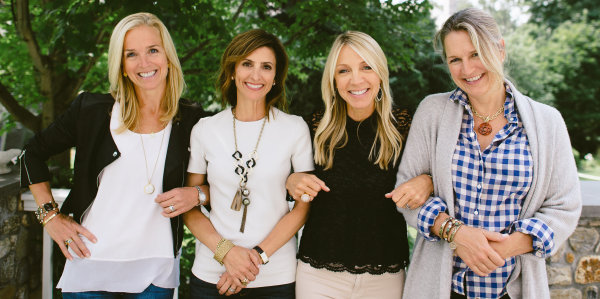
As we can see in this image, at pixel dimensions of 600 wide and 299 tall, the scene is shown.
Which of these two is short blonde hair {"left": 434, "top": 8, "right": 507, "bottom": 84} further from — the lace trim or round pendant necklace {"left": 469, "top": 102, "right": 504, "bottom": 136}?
the lace trim

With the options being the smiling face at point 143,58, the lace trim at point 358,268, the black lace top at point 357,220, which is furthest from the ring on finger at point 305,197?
the smiling face at point 143,58

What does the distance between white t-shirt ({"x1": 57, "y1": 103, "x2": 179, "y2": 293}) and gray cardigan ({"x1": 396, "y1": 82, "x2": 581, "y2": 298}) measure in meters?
1.18

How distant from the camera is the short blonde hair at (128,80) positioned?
6.83 feet

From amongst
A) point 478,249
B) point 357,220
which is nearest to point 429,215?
point 478,249

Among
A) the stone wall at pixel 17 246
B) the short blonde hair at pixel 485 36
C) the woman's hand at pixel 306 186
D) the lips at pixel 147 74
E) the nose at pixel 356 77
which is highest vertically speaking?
the short blonde hair at pixel 485 36

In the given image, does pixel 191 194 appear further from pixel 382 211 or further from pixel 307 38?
pixel 307 38

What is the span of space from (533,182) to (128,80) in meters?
1.94

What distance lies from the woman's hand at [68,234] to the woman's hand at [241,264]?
2.11 ft

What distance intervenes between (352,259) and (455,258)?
0.47m

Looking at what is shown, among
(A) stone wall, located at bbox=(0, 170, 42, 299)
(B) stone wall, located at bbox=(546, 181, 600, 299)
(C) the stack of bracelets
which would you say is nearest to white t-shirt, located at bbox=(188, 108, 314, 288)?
(C) the stack of bracelets

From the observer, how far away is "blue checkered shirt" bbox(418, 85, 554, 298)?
180 centimetres

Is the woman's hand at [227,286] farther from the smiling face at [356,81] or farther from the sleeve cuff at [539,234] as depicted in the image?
the sleeve cuff at [539,234]

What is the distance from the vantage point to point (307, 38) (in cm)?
405

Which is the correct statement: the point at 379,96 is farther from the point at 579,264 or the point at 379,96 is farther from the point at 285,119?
the point at 579,264
